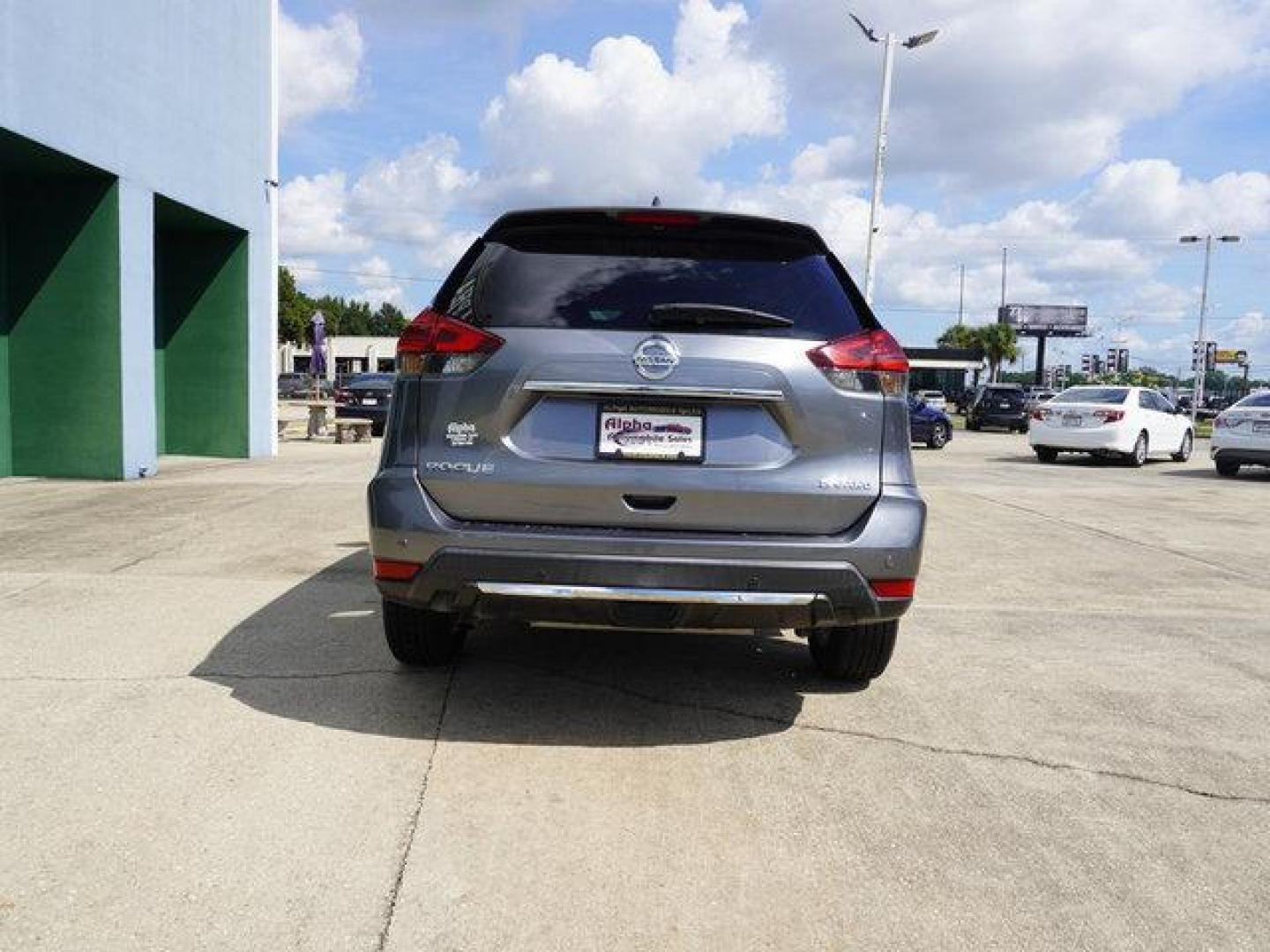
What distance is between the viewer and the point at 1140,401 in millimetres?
19672

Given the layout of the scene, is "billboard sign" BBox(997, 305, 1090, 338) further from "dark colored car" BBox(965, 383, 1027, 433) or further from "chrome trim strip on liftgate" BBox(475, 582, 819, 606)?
"chrome trim strip on liftgate" BBox(475, 582, 819, 606)

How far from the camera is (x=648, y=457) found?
3459 millimetres

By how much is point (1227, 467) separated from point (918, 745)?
16132mm

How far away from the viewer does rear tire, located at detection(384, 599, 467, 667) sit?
13.9 feet

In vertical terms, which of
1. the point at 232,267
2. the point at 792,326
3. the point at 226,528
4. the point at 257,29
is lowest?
the point at 226,528

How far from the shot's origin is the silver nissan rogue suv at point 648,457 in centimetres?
342

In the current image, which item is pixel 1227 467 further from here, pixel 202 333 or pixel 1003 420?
pixel 1003 420

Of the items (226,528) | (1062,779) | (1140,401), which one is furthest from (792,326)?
(1140,401)

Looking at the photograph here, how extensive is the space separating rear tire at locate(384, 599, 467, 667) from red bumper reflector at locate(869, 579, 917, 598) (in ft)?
5.48

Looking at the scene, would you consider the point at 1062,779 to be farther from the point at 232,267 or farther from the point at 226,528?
the point at 232,267

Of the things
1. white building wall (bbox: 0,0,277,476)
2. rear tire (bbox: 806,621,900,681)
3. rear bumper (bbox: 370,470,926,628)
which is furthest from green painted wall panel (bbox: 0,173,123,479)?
rear tire (bbox: 806,621,900,681)

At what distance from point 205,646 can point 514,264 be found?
97.5 inches

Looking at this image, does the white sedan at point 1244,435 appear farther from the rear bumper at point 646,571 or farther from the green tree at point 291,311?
the green tree at point 291,311

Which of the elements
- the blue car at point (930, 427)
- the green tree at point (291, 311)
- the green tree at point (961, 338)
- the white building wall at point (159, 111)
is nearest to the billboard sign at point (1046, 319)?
the green tree at point (961, 338)
